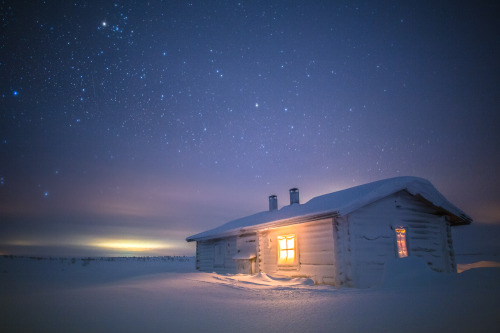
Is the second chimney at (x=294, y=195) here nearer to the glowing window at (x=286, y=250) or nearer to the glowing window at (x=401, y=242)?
the glowing window at (x=286, y=250)

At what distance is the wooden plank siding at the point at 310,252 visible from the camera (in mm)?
11000

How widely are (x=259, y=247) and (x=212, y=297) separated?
24.5 feet

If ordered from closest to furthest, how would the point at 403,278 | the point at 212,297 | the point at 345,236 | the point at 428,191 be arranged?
the point at 212,297, the point at 403,278, the point at 345,236, the point at 428,191

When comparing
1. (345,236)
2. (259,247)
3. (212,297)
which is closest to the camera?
(212,297)

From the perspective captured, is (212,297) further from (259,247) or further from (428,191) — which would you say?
(428,191)

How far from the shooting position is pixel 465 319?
500 centimetres

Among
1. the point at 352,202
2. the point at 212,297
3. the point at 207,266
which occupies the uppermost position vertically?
the point at 352,202

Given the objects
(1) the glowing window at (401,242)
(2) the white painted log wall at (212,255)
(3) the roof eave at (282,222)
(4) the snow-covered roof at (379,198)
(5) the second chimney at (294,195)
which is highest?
(5) the second chimney at (294,195)

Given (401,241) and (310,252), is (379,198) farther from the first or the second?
(310,252)

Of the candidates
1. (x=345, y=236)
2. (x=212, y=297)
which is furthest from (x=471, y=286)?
(x=212, y=297)

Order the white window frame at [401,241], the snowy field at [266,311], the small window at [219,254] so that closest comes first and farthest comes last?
1. the snowy field at [266,311]
2. the white window frame at [401,241]
3. the small window at [219,254]

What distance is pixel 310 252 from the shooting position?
1188 centimetres

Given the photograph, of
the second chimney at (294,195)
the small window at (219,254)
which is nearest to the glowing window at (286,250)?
the second chimney at (294,195)

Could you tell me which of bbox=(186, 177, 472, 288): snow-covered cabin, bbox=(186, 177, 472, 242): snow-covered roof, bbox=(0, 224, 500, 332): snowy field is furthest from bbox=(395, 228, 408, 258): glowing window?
bbox=(0, 224, 500, 332): snowy field
